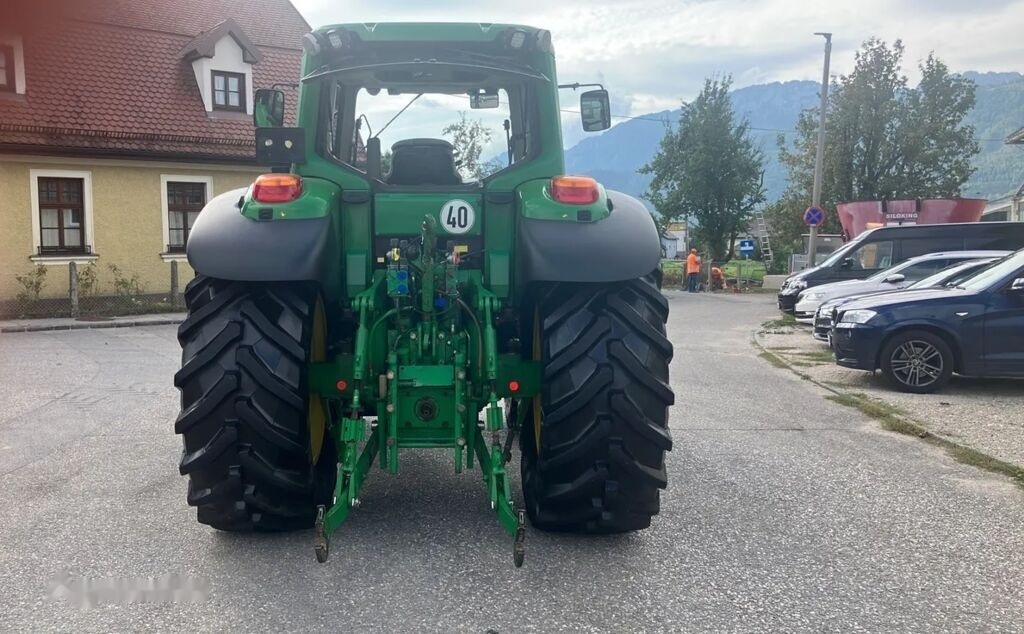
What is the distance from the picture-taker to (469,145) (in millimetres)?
6457

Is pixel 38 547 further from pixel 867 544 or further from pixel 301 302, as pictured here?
pixel 867 544

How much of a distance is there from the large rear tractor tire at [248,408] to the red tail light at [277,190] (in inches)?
16.5

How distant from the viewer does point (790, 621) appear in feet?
11.8

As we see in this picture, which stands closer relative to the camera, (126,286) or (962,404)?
(962,404)

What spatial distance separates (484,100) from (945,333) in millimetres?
6703

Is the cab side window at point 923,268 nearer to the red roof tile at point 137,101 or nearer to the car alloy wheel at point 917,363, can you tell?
the car alloy wheel at point 917,363

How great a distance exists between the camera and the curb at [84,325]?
17266mm

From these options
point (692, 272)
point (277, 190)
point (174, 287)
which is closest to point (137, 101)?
point (174, 287)

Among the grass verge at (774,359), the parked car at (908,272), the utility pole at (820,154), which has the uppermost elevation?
the utility pole at (820,154)

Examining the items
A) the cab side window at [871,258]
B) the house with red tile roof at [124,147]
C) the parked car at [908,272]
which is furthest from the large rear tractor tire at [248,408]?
the house with red tile roof at [124,147]

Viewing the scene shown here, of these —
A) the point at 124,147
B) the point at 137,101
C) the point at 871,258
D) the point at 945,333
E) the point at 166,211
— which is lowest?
the point at 945,333

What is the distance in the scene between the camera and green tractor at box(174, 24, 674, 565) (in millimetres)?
4188

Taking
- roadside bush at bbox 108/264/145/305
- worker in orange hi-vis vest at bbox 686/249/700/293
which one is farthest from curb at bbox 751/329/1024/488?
worker in orange hi-vis vest at bbox 686/249/700/293

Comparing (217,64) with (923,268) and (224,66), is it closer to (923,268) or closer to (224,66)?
(224,66)
